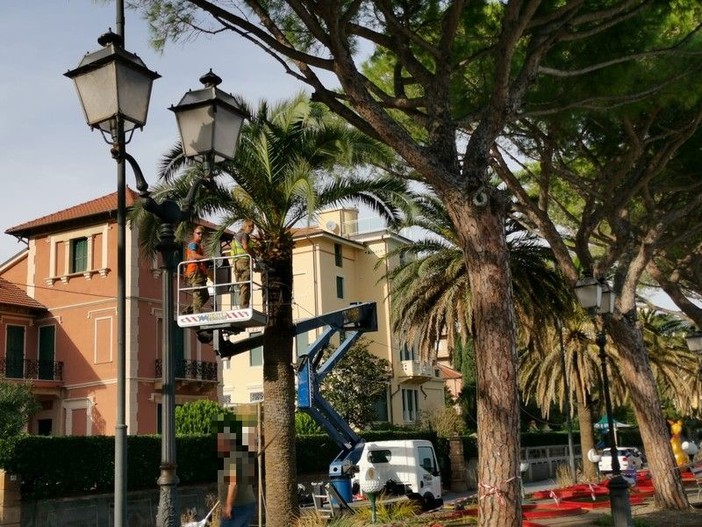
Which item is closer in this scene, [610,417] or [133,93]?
[133,93]

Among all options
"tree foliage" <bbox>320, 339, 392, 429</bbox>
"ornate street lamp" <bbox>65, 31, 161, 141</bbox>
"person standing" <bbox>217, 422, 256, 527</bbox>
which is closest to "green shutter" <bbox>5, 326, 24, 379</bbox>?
"tree foliage" <bbox>320, 339, 392, 429</bbox>

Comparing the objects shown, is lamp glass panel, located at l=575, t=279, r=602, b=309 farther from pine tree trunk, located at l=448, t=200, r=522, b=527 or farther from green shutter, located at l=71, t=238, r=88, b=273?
green shutter, located at l=71, t=238, r=88, b=273

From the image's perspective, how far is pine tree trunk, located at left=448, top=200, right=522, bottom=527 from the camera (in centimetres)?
1009

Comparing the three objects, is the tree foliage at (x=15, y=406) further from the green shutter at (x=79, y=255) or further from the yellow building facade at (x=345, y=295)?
the yellow building facade at (x=345, y=295)

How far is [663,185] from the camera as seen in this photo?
19.0 meters

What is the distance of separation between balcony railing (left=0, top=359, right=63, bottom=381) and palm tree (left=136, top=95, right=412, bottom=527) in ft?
64.1

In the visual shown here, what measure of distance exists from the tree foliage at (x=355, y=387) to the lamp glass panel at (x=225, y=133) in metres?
28.4

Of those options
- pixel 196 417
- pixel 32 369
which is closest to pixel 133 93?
pixel 196 417

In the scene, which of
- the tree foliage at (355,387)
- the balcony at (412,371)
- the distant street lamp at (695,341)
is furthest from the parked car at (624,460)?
the distant street lamp at (695,341)

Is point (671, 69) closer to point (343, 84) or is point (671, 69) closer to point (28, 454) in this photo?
point (343, 84)

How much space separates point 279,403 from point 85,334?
68.9ft

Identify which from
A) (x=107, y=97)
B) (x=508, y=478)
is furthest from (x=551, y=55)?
(x=107, y=97)

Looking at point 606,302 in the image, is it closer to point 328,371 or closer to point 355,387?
point 328,371

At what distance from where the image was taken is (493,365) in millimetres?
10523
